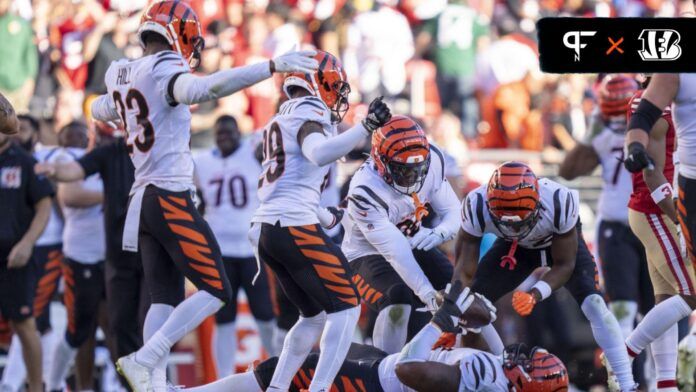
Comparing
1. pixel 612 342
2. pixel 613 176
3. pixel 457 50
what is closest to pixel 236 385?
pixel 612 342

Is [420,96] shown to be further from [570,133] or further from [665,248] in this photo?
[665,248]

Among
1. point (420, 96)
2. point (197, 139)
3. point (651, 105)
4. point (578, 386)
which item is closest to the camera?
point (651, 105)

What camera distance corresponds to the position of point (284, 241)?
7996 mm

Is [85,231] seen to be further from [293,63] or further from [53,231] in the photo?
[293,63]

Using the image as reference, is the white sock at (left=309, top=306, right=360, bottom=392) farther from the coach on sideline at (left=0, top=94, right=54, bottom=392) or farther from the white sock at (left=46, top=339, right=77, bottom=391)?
the white sock at (left=46, top=339, right=77, bottom=391)

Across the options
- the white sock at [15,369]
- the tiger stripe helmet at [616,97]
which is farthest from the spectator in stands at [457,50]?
the white sock at [15,369]

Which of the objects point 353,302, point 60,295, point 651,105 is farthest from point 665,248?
point 60,295

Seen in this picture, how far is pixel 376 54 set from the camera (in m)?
16.8

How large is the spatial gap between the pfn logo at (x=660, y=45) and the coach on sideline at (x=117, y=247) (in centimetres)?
472

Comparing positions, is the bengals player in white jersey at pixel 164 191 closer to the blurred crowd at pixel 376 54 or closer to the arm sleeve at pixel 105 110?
the arm sleeve at pixel 105 110

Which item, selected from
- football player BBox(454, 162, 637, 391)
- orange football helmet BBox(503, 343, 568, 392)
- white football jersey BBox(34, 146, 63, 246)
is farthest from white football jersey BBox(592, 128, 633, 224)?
white football jersey BBox(34, 146, 63, 246)

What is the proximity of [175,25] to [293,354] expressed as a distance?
6.30ft

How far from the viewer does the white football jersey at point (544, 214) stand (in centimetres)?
835

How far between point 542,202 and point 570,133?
29.0 ft
